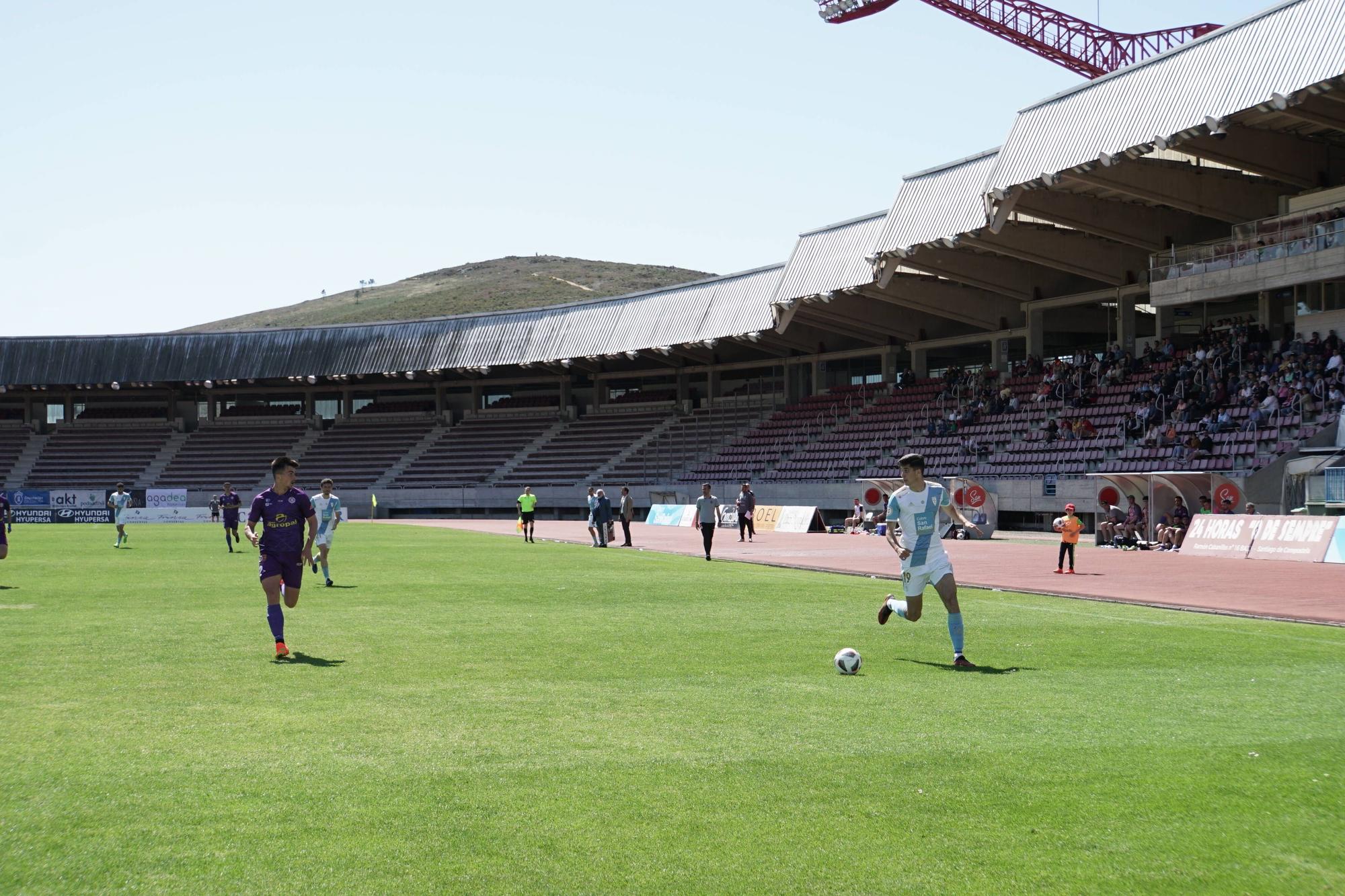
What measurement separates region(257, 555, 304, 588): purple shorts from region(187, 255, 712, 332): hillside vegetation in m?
143

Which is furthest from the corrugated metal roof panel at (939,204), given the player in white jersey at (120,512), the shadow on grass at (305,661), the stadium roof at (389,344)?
the shadow on grass at (305,661)

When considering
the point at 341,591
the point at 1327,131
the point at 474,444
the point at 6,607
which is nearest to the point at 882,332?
the point at 1327,131

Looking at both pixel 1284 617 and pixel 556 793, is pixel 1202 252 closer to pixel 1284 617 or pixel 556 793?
pixel 1284 617

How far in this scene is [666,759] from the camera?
24.3 feet

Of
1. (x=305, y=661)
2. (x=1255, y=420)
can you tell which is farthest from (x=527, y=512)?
(x=305, y=661)

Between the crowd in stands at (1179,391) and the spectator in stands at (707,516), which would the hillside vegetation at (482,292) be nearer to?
the crowd in stands at (1179,391)

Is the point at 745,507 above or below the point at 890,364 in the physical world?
below

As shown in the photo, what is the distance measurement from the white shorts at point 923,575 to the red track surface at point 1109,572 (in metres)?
6.73

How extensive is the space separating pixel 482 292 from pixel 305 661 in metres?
165

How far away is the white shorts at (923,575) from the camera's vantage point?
1191 centimetres

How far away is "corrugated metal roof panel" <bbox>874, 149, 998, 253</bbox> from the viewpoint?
4003cm

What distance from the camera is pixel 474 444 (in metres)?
73.6

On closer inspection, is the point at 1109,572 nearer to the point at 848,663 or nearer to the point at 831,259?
the point at 848,663

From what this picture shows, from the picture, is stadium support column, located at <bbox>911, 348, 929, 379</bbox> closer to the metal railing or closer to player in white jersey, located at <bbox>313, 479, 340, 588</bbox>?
the metal railing
